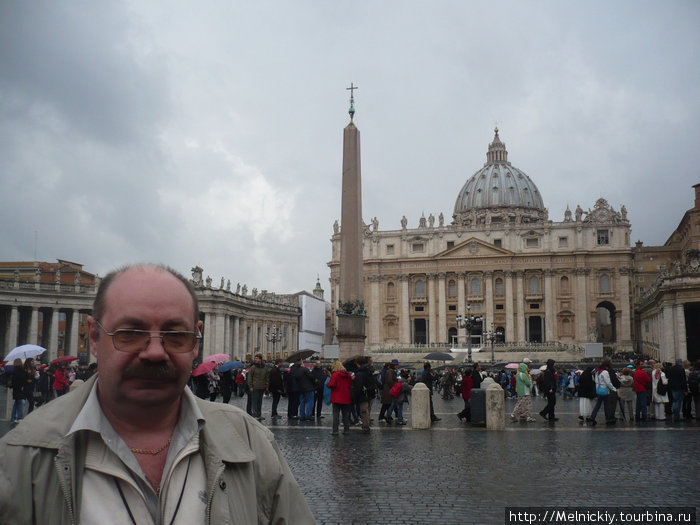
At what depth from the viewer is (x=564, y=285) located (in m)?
75.3

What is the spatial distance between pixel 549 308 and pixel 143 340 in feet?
249

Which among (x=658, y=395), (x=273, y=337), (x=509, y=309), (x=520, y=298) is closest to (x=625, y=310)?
(x=520, y=298)

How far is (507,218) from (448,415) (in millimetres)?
77809

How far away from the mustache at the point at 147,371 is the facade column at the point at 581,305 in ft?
247

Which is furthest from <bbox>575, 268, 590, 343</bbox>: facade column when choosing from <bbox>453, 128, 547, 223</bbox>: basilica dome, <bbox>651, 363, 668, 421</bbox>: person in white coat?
<bbox>651, 363, 668, 421</bbox>: person in white coat

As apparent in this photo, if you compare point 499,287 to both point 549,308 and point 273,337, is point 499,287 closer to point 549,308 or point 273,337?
point 549,308

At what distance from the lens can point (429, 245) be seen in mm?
78688

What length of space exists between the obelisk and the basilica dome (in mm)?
75178

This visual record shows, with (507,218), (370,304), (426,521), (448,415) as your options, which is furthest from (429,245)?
(426,521)

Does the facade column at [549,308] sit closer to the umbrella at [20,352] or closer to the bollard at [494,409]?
the umbrella at [20,352]

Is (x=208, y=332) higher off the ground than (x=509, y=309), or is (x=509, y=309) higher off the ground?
(x=509, y=309)

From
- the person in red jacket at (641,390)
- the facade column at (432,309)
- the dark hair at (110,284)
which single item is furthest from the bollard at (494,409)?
the facade column at (432,309)

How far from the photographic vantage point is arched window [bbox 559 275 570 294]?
75062 mm

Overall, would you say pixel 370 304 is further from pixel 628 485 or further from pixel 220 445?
pixel 220 445
